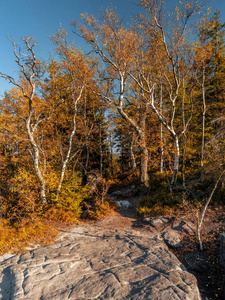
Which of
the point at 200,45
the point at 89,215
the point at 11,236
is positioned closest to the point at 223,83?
the point at 200,45

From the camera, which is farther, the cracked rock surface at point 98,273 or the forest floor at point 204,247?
the forest floor at point 204,247

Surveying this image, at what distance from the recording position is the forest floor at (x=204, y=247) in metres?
4.74

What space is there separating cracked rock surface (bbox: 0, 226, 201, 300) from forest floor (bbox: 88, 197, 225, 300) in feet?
2.58

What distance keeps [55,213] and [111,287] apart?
18.2ft

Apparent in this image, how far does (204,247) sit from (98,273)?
13.0ft

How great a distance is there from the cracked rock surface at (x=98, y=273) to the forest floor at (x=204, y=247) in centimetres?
79

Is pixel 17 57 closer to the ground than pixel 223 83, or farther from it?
closer to the ground

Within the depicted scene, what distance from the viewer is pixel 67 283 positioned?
4.18m

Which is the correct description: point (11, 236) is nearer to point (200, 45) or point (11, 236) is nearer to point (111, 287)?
point (111, 287)

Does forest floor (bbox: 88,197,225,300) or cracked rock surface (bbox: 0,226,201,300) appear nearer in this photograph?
cracked rock surface (bbox: 0,226,201,300)

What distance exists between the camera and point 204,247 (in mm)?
5953

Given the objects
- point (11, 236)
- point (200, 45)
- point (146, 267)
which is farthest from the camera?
point (200, 45)

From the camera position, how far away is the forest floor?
15.5 ft

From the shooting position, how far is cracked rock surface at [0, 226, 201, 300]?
12.5 feet
